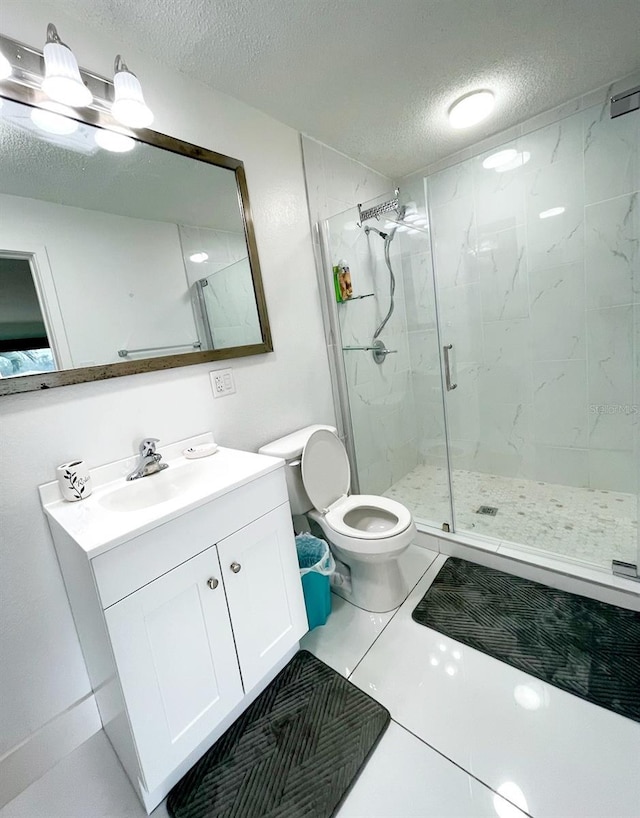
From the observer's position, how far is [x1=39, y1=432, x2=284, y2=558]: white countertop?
88cm

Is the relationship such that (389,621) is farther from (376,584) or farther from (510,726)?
(510,726)

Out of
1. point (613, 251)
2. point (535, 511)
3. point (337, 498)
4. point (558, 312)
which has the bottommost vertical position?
point (535, 511)

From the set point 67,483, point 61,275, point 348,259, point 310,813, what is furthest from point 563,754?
point 348,259

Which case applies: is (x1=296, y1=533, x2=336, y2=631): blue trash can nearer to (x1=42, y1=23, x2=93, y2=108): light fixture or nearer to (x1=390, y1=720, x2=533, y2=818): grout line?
(x1=390, y1=720, x2=533, y2=818): grout line

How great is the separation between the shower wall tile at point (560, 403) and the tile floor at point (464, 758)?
1.63m

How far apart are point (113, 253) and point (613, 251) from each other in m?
2.53

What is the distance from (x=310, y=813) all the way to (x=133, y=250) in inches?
72.8

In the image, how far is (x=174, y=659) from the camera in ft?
3.18

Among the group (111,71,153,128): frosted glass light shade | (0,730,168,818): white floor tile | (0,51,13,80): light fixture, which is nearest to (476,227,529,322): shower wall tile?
(111,71,153,128): frosted glass light shade

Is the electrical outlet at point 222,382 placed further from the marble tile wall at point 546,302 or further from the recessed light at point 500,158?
the recessed light at point 500,158

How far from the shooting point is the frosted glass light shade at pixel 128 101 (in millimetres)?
1124

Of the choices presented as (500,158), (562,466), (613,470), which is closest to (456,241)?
(500,158)

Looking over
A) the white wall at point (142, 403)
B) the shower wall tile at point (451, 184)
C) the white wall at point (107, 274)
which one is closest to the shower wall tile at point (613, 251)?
the shower wall tile at point (451, 184)

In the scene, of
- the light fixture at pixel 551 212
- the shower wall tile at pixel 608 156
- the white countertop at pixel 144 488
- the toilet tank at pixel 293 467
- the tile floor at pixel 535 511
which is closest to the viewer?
the white countertop at pixel 144 488
